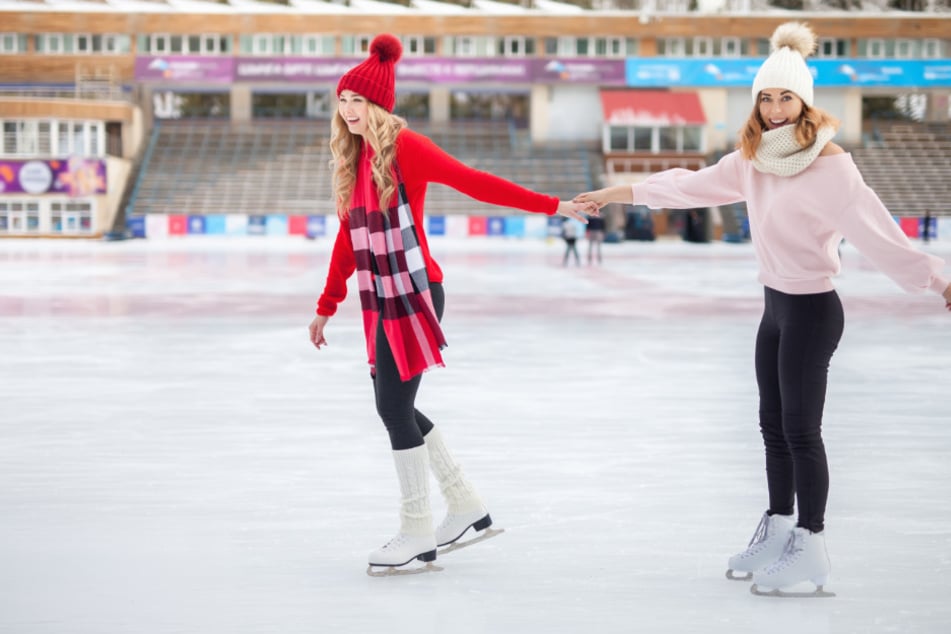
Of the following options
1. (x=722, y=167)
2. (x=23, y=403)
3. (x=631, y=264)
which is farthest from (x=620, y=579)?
(x=631, y=264)

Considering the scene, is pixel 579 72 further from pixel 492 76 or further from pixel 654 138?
pixel 654 138

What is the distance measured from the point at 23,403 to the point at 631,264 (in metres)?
22.7

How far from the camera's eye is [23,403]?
8.48 meters

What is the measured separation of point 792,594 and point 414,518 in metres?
1.28

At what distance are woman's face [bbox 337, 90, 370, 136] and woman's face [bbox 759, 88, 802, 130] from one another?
1.28 meters

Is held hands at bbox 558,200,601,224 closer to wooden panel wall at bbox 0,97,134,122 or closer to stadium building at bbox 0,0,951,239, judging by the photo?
wooden panel wall at bbox 0,97,134,122

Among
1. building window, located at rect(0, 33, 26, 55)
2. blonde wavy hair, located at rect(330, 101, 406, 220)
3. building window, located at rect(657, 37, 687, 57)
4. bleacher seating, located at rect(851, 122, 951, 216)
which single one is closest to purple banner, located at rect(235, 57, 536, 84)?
building window, located at rect(657, 37, 687, 57)

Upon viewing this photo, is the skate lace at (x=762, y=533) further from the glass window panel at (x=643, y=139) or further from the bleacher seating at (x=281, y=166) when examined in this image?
the glass window panel at (x=643, y=139)

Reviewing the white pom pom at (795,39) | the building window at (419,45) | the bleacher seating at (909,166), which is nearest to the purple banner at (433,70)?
the building window at (419,45)

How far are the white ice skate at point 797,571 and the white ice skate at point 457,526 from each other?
1034 mm

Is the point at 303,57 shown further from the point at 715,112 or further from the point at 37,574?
the point at 37,574

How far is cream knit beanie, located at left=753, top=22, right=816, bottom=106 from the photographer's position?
13.4ft

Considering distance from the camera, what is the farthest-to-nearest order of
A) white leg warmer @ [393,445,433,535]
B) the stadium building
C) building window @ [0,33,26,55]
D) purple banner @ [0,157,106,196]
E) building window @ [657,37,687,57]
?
1. building window @ [657,37,687,57]
2. building window @ [0,33,26,55]
3. the stadium building
4. purple banner @ [0,157,106,196]
5. white leg warmer @ [393,445,433,535]

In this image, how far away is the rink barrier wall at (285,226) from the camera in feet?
158
